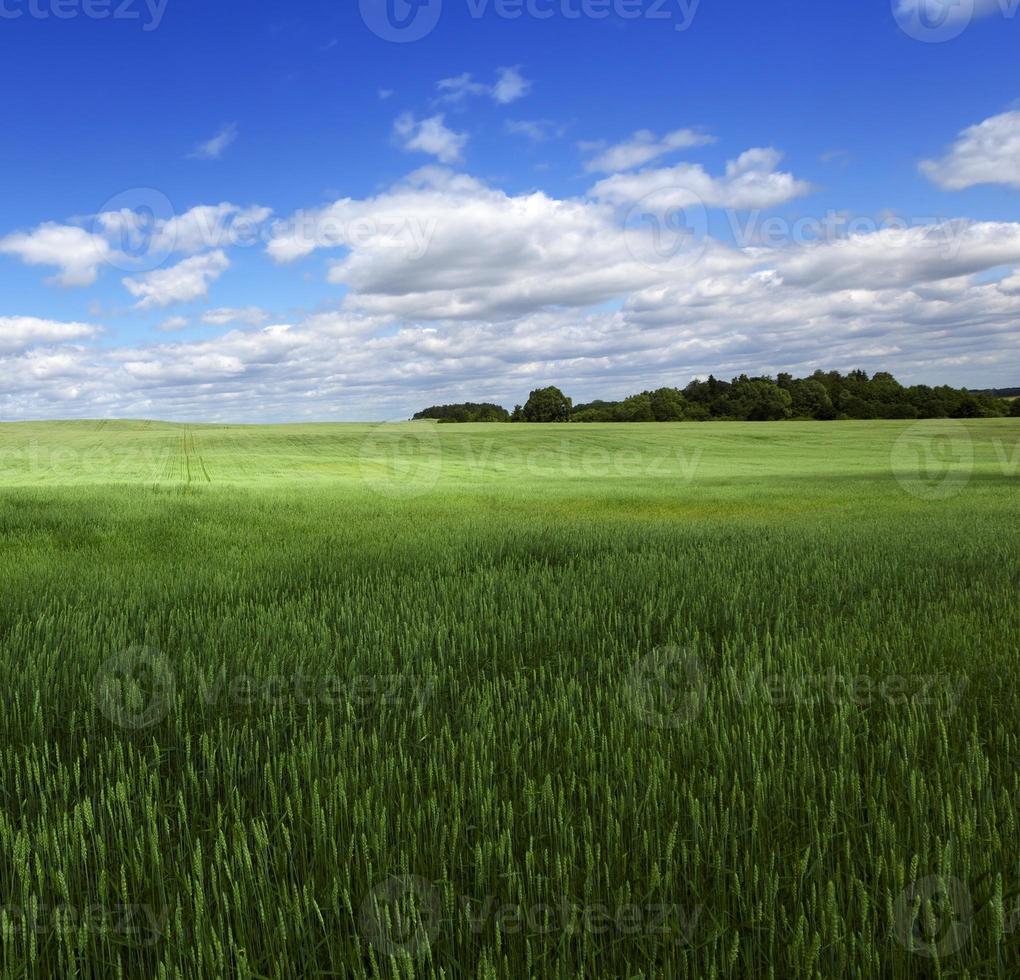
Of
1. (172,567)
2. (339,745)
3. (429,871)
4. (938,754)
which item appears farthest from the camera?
(172,567)

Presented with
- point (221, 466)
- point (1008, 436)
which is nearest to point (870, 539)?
point (221, 466)

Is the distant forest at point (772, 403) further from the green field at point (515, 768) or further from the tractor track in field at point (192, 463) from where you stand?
the green field at point (515, 768)

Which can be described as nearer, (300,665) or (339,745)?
(339,745)

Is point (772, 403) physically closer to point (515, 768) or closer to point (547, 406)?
point (547, 406)

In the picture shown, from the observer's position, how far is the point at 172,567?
9.78 m

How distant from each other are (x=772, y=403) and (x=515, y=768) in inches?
3882

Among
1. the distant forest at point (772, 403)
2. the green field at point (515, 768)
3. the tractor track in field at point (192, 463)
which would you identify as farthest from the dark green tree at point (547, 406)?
the green field at point (515, 768)

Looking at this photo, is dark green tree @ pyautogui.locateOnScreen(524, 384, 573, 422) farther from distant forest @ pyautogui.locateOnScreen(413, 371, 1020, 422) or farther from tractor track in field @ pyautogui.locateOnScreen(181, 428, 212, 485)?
tractor track in field @ pyautogui.locateOnScreen(181, 428, 212, 485)

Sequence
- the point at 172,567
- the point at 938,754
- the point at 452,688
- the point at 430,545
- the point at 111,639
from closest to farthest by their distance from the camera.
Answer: the point at 938,754, the point at 452,688, the point at 111,639, the point at 172,567, the point at 430,545

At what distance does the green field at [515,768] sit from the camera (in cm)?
222

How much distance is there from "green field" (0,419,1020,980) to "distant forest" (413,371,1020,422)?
296 ft

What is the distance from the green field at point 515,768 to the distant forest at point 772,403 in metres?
90.1

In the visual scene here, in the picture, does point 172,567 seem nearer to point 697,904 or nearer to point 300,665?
point 300,665

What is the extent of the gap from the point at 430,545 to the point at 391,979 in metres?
9.26
